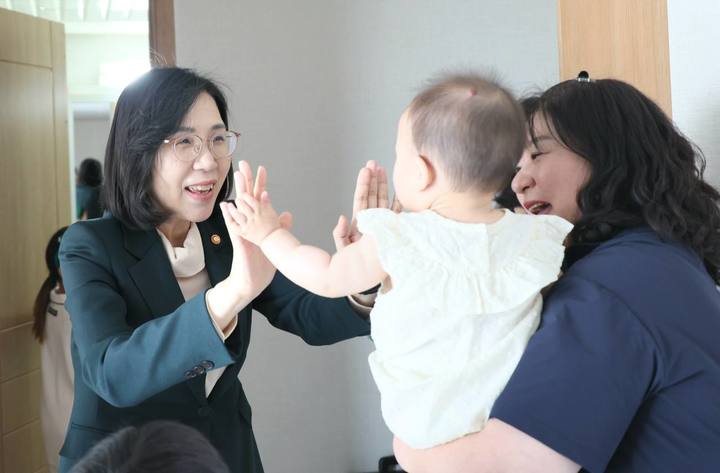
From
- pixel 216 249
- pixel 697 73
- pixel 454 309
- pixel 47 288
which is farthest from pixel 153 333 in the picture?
pixel 47 288

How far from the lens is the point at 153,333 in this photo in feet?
3.94

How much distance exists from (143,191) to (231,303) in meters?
0.39

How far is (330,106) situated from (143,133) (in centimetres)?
185

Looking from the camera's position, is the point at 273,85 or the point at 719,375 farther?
the point at 273,85

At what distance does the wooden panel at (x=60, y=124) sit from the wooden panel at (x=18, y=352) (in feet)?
1.88

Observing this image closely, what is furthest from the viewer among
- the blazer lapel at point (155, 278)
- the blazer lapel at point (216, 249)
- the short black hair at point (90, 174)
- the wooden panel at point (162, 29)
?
the short black hair at point (90, 174)

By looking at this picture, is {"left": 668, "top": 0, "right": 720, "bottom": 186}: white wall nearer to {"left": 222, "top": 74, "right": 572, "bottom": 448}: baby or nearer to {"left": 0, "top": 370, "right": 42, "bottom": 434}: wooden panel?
{"left": 222, "top": 74, "right": 572, "bottom": 448}: baby

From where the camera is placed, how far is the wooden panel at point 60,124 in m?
3.75

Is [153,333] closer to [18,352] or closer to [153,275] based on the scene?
[153,275]

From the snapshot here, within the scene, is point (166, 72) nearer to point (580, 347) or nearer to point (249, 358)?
point (580, 347)

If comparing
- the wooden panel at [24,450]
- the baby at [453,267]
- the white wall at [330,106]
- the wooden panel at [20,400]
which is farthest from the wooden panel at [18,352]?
the baby at [453,267]

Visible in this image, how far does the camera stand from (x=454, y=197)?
1.03m

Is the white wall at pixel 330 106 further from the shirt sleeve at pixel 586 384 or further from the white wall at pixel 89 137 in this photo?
the white wall at pixel 89 137

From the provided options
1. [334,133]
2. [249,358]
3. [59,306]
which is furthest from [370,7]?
[59,306]
